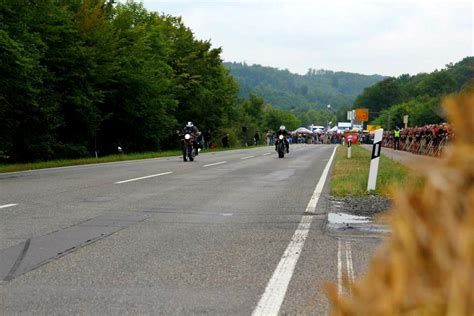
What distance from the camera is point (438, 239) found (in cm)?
60

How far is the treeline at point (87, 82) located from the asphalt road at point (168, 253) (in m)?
11.9

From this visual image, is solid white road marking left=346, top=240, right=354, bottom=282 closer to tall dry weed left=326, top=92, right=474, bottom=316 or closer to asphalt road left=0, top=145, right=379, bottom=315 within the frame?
asphalt road left=0, top=145, right=379, bottom=315

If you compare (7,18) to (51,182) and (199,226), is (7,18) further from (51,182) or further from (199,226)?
(199,226)

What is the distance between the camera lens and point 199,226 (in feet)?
22.5

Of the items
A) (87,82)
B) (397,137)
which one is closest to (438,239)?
(87,82)

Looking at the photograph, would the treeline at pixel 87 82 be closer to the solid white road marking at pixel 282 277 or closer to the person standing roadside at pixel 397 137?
the solid white road marking at pixel 282 277

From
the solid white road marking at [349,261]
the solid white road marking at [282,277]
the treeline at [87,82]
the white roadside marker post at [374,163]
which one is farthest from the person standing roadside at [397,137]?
the solid white road marking at [349,261]

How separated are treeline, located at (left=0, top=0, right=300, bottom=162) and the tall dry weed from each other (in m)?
19.0

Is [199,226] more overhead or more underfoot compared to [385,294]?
more underfoot

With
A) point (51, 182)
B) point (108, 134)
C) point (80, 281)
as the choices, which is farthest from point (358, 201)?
point (108, 134)

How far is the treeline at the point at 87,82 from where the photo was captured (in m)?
21.8

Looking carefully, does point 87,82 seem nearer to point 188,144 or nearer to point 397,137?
point 188,144

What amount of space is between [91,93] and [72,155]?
361 centimetres

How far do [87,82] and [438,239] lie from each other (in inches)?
1246
